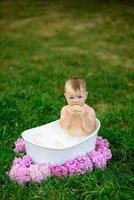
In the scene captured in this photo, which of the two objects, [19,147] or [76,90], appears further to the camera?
[19,147]

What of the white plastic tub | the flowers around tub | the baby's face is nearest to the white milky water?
the white plastic tub

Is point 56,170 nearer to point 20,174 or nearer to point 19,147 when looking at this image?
point 20,174

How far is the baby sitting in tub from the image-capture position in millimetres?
4254

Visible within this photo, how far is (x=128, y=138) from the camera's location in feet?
15.8

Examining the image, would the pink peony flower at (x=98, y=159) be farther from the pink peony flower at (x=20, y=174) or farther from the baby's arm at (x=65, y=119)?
the pink peony flower at (x=20, y=174)


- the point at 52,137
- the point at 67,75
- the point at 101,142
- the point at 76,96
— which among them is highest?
the point at 76,96

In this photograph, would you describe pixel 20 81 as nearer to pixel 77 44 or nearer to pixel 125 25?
pixel 77 44

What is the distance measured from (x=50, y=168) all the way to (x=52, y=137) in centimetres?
29

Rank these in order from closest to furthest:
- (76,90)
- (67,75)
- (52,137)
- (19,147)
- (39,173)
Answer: (39,173)
(76,90)
(52,137)
(19,147)
(67,75)

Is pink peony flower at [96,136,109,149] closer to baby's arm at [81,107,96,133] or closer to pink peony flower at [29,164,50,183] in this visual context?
baby's arm at [81,107,96,133]

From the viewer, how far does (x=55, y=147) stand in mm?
4199

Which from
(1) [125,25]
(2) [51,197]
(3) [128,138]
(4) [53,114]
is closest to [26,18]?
(1) [125,25]

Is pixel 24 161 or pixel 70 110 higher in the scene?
pixel 70 110

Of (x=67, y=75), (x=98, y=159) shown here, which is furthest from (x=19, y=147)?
(x=67, y=75)
